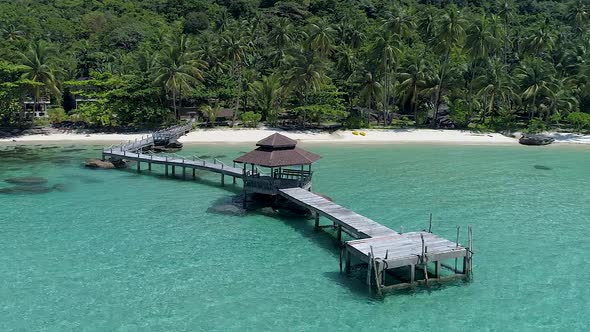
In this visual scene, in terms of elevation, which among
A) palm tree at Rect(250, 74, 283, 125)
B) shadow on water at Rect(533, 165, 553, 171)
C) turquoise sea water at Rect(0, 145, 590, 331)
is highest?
palm tree at Rect(250, 74, 283, 125)

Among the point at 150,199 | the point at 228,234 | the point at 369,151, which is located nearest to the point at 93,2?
the point at 369,151

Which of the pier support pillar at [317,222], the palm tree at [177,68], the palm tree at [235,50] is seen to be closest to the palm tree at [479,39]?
the palm tree at [235,50]

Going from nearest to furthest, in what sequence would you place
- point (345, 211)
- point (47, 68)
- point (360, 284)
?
point (360, 284), point (345, 211), point (47, 68)

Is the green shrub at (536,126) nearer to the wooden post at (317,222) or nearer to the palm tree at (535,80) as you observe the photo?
the palm tree at (535,80)

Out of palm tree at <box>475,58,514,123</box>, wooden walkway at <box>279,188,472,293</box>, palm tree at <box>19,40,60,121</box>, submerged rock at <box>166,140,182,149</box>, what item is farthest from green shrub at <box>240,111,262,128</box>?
wooden walkway at <box>279,188,472,293</box>

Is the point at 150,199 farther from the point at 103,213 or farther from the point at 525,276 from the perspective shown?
the point at 525,276

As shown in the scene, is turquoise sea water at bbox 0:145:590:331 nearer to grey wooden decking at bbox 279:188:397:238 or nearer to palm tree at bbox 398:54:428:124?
grey wooden decking at bbox 279:188:397:238
